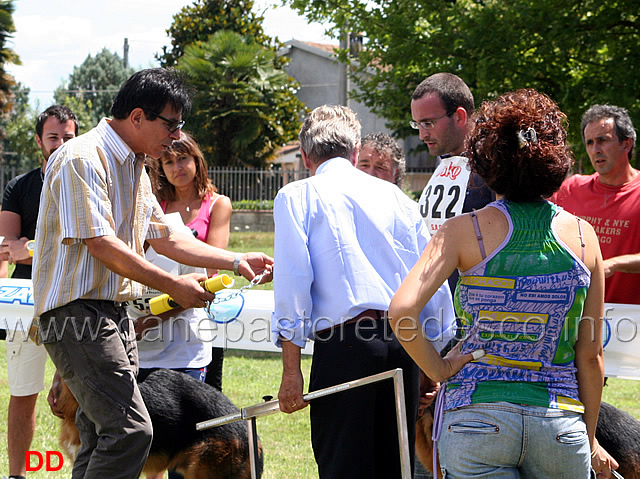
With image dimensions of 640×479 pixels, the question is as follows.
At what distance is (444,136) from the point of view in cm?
408

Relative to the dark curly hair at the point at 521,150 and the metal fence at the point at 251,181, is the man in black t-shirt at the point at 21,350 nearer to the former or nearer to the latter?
the dark curly hair at the point at 521,150

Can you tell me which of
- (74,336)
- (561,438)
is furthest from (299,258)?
(561,438)

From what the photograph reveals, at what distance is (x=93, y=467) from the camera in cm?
312

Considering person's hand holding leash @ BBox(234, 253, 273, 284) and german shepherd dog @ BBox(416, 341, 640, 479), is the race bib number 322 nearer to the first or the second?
person's hand holding leash @ BBox(234, 253, 273, 284)

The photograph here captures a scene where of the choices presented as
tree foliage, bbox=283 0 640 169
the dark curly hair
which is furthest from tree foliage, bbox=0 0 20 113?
the dark curly hair

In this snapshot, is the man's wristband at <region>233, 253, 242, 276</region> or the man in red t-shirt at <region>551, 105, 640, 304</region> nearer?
the man's wristband at <region>233, 253, 242, 276</region>

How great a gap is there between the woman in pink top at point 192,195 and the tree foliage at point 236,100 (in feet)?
81.4

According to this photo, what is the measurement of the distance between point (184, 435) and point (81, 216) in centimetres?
152

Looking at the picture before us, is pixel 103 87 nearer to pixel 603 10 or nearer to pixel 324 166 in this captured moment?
pixel 603 10

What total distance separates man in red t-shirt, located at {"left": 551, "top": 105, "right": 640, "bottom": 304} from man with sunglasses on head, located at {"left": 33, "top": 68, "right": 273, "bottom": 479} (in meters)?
2.79

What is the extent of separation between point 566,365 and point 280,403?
126 cm

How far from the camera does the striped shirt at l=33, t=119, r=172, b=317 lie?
10.2ft

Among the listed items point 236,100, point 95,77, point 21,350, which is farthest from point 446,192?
point 95,77

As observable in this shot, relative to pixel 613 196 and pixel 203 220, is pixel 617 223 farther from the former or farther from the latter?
pixel 203 220
